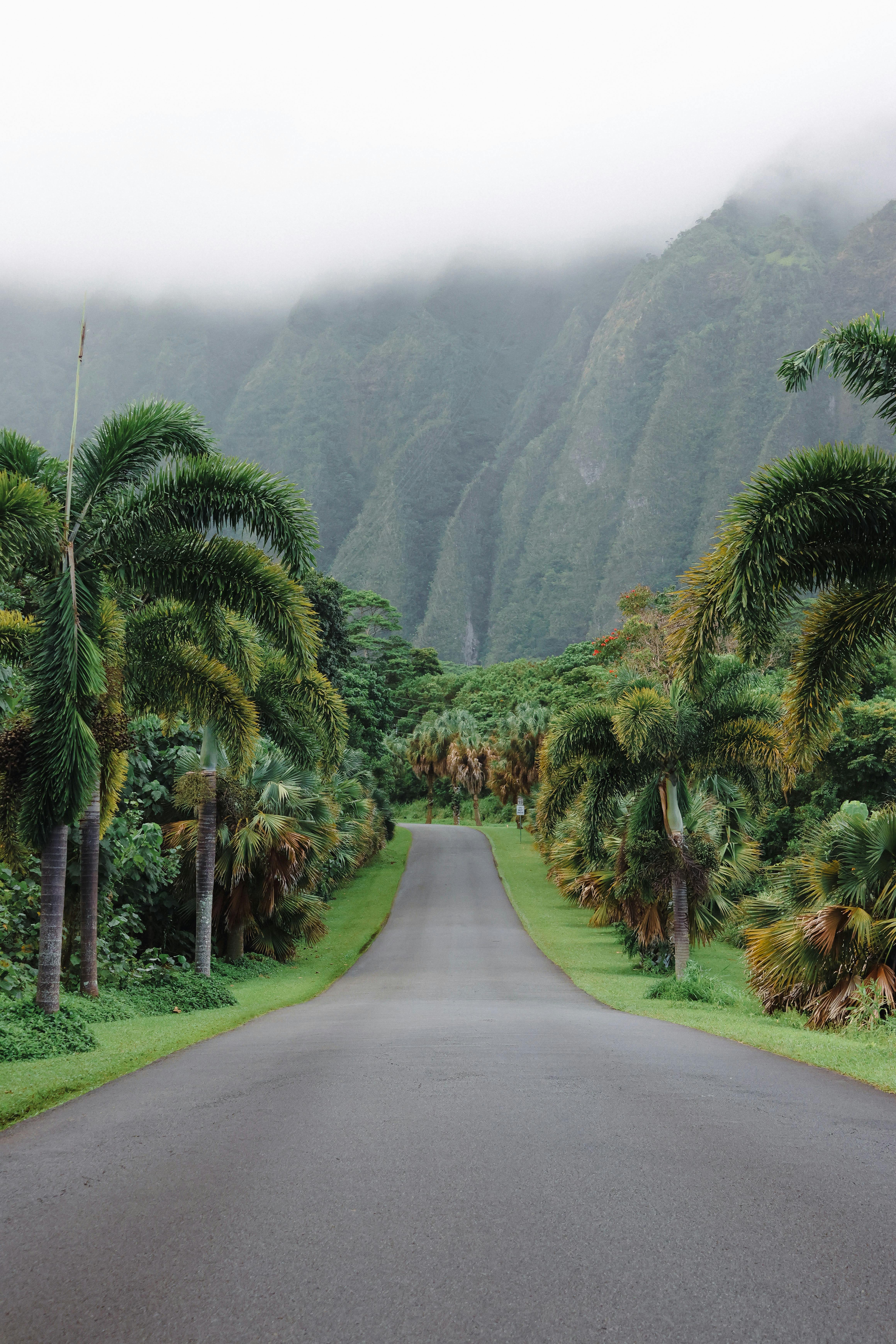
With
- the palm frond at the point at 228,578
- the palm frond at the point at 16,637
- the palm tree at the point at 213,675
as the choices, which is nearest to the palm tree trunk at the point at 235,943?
the palm tree at the point at 213,675

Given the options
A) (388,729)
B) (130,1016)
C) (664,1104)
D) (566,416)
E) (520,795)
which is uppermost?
(566,416)

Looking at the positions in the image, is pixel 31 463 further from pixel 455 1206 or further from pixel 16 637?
pixel 455 1206

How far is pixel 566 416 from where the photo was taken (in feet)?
645

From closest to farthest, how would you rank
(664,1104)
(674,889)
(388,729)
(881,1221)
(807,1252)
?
(807,1252) < (881,1221) < (664,1104) < (674,889) < (388,729)

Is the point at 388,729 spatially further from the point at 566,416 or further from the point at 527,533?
the point at 566,416

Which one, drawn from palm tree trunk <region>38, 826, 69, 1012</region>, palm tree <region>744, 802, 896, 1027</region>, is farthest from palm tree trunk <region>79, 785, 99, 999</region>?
palm tree <region>744, 802, 896, 1027</region>

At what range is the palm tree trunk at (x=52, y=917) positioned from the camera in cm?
1225

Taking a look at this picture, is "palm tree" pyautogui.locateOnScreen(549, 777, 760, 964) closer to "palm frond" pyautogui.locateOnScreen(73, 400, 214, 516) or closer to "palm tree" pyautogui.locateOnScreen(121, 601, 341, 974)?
"palm tree" pyautogui.locateOnScreen(121, 601, 341, 974)

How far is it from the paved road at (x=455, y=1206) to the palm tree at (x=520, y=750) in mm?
50590

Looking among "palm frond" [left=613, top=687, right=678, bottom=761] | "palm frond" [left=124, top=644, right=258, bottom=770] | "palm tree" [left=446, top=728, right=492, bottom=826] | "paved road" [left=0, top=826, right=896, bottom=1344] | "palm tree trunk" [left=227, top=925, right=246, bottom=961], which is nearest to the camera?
"paved road" [left=0, top=826, right=896, bottom=1344]

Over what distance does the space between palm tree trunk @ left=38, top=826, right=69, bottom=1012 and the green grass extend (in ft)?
2.61

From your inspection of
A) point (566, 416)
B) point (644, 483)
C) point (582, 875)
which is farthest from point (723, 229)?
point (582, 875)

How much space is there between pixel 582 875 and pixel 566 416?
17322cm

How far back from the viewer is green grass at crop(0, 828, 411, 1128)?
800cm
